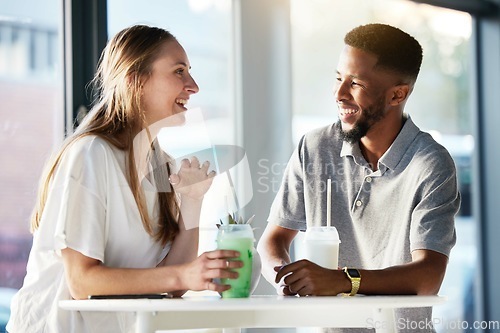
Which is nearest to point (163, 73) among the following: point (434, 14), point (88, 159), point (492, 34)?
point (88, 159)

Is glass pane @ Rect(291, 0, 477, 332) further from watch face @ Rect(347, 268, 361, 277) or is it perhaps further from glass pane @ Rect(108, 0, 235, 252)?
watch face @ Rect(347, 268, 361, 277)

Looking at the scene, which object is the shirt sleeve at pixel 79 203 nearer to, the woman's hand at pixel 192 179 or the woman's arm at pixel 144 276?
the woman's arm at pixel 144 276

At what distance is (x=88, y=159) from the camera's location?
5.33 feet

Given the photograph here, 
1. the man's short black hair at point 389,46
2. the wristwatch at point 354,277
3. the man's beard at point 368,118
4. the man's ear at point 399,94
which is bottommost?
the wristwatch at point 354,277

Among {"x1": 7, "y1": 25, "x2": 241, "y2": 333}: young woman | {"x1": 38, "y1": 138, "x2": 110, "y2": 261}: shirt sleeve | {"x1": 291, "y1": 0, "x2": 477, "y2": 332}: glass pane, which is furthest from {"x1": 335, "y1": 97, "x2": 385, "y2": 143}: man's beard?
{"x1": 38, "y1": 138, "x2": 110, "y2": 261}: shirt sleeve

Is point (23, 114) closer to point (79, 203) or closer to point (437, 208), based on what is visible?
point (79, 203)

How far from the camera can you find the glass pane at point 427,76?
106 inches

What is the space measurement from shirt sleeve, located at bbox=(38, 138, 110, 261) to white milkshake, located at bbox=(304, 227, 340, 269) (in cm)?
41

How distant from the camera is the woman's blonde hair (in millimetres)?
1677

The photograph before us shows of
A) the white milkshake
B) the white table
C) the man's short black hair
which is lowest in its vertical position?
the white table

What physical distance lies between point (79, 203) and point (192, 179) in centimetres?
24

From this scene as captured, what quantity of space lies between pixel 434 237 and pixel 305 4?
1274mm

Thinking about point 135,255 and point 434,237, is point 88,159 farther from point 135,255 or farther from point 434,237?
point 434,237

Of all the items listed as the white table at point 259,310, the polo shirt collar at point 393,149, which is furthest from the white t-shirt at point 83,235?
the polo shirt collar at point 393,149
